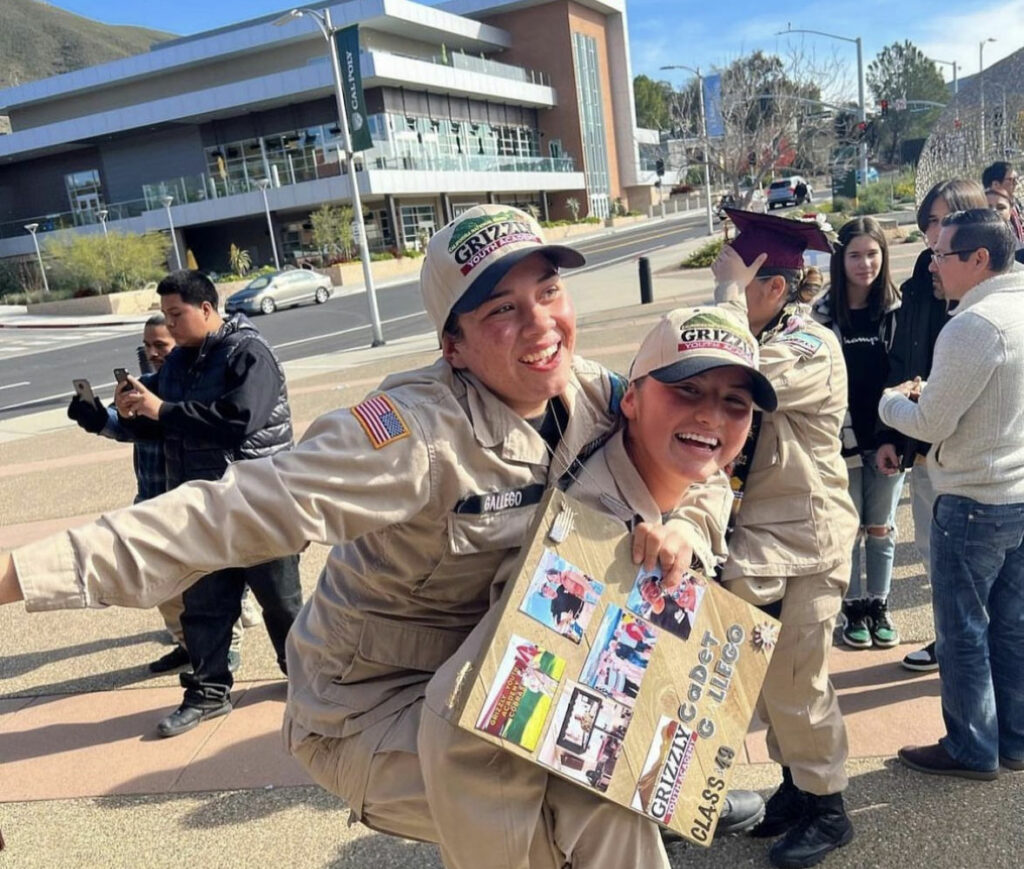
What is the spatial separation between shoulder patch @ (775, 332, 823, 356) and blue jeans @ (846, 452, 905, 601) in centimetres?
167

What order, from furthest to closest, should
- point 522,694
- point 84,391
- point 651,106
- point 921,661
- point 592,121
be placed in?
1. point 651,106
2. point 592,121
3. point 84,391
4. point 921,661
5. point 522,694

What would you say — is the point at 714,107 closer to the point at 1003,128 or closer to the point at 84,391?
the point at 1003,128

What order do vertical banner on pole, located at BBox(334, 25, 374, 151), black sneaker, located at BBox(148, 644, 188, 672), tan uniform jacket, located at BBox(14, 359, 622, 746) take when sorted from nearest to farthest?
tan uniform jacket, located at BBox(14, 359, 622, 746) → black sneaker, located at BBox(148, 644, 188, 672) → vertical banner on pole, located at BBox(334, 25, 374, 151)

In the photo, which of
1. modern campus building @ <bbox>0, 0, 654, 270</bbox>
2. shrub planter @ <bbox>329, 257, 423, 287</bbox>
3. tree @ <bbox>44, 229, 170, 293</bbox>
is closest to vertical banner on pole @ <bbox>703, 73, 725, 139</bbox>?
shrub planter @ <bbox>329, 257, 423, 287</bbox>

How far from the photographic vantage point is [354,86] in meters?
21.4

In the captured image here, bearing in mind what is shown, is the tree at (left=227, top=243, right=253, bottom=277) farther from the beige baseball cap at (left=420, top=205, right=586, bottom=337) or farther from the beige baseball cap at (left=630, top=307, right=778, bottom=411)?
the beige baseball cap at (left=630, top=307, right=778, bottom=411)

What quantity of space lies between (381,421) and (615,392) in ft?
2.43

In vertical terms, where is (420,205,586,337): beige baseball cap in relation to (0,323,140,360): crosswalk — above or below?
above

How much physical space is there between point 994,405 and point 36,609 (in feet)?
8.82

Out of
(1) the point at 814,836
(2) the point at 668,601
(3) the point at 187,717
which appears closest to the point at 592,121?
(3) the point at 187,717

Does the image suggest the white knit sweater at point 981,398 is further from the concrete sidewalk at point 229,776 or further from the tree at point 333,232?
the tree at point 333,232

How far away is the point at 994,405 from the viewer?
267 cm

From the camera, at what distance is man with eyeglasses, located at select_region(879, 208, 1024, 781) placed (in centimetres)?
264

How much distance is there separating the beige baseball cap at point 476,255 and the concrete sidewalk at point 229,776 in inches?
78.1
